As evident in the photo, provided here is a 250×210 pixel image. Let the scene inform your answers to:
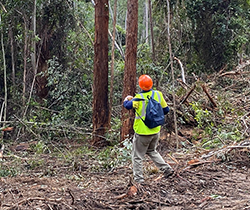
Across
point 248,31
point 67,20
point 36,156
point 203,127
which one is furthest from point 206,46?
point 36,156

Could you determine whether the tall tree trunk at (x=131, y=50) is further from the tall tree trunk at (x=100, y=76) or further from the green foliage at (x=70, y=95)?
the green foliage at (x=70, y=95)

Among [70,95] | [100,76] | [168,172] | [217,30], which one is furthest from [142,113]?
[217,30]

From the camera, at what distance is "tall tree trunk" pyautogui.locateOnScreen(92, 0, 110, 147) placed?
10859mm

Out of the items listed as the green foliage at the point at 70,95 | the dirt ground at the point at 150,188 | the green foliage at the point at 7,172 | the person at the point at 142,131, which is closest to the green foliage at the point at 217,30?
the green foliage at the point at 70,95

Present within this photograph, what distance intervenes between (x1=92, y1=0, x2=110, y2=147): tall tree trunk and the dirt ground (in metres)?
2.78

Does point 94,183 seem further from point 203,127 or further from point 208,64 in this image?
point 208,64

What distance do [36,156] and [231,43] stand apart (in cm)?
1335

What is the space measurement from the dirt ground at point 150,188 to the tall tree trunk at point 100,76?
278 cm

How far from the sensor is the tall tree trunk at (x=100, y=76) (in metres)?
10.9

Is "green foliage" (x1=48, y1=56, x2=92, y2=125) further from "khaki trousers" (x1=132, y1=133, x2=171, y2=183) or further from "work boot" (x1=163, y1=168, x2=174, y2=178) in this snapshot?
"work boot" (x1=163, y1=168, x2=174, y2=178)

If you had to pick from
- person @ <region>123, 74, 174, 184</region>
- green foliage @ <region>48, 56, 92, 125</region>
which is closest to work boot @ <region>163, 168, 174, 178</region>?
person @ <region>123, 74, 174, 184</region>

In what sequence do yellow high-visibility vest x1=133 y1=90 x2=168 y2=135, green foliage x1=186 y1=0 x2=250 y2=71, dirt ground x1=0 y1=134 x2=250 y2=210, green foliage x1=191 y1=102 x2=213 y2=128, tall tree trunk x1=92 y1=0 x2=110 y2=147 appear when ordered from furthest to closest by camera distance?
green foliage x1=186 y1=0 x2=250 y2=71, tall tree trunk x1=92 y1=0 x2=110 y2=147, green foliage x1=191 y1=102 x2=213 y2=128, yellow high-visibility vest x1=133 y1=90 x2=168 y2=135, dirt ground x1=0 y1=134 x2=250 y2=210

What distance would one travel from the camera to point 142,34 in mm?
45438

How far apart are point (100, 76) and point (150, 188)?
5.78 meters
